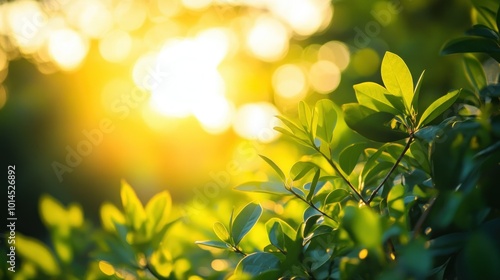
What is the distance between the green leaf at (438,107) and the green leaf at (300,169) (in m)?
0.17

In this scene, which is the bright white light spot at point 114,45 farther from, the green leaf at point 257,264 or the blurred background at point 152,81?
the green leaf at point 257,264

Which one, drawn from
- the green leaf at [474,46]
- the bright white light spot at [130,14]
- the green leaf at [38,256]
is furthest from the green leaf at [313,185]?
the bright white light spot at [130,14]

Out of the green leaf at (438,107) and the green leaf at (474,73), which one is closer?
the green leaf at (438,107)

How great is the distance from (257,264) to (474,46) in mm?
457

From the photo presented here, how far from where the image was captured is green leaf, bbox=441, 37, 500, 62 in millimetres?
729

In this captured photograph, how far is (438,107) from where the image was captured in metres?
0.68

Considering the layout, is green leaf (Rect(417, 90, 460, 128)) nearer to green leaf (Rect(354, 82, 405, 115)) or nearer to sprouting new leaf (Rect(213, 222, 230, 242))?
green leaf (Rect(354, 82, 405, 115))

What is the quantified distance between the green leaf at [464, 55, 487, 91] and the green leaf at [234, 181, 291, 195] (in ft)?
1.23

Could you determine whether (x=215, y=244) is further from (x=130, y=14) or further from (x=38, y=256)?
(x=130, y=14)

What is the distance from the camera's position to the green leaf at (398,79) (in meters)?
0.69

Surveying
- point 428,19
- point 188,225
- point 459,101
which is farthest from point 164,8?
point 459,101

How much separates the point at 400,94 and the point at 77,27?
7518 millimetres

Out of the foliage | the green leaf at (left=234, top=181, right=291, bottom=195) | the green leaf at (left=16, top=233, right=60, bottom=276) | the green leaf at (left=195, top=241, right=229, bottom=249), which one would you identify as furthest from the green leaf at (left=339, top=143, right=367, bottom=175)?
the green leaf at (left=16, top=233, right=60, bottom=276)

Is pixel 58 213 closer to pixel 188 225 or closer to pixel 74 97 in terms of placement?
pixel 188 225
